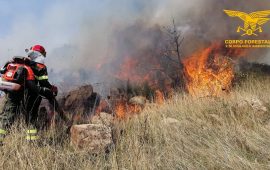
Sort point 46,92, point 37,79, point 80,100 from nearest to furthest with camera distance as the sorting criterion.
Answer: point 46,92, point 37,79, point 80,100

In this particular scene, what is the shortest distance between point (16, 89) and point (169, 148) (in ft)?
8.70

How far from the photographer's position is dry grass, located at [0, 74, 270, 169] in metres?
3.52

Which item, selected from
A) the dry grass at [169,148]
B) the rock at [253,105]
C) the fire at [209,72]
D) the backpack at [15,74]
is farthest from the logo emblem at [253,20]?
the backpack at [15,74]

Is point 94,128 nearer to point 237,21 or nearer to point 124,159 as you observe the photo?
point 124,159

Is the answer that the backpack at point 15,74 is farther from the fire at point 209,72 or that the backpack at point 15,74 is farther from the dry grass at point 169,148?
the fire at point 209,72

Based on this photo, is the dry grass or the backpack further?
the backpack

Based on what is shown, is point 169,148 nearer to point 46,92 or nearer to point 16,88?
point 46,92

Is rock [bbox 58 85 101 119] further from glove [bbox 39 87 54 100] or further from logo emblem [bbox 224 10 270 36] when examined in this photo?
logo emblem [bbox 224 10 270 36]

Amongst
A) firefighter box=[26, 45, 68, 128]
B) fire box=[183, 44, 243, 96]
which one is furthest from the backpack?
fire box=[183, 44, 243, 96]

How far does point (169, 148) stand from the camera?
4035 millimetres

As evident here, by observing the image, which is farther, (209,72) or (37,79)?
(209,72)

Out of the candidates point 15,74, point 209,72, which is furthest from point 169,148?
point 209,72

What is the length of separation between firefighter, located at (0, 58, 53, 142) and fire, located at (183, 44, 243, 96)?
14.9 ft

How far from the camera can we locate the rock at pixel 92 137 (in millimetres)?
4312
